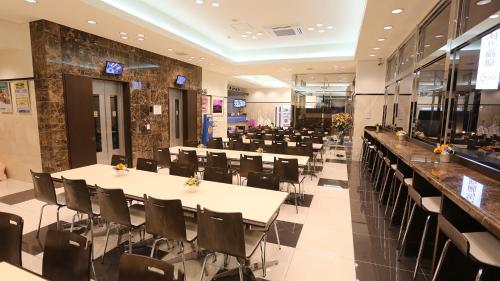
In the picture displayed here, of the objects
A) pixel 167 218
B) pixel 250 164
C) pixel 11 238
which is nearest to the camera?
pixel 11 238

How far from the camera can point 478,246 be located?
1.77m

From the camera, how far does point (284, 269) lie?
8.68ft

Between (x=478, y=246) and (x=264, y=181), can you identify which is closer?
(x=478, y=246)

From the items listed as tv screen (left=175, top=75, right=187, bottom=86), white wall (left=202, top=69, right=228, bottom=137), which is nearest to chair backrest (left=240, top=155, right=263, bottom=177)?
tv screen (left=175, top=75, right=187, bottom=86)

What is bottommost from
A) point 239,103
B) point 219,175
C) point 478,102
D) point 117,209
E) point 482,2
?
point 117,209

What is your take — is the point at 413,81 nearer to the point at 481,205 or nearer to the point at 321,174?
the point at 321,174

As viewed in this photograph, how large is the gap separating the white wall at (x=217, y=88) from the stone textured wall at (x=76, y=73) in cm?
261

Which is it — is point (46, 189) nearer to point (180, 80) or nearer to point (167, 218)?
point (167, 218)

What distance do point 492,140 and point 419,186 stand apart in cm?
81

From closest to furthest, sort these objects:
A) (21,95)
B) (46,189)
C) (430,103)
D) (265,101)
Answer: (46,189), (430,103), (21,95), (265,101)

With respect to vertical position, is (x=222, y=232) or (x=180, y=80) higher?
(x=180, y=80)

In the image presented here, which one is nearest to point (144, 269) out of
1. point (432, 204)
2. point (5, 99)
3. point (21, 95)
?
point (432, 204)

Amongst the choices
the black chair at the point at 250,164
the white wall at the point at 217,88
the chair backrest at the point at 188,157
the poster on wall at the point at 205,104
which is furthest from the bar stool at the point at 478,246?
the white wall at the point at 217,88

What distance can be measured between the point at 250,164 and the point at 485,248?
10.1 feet
